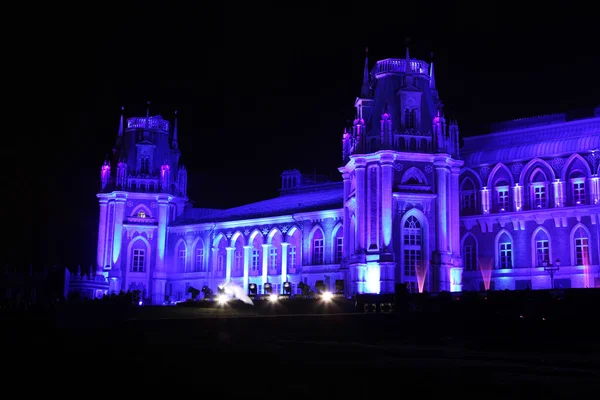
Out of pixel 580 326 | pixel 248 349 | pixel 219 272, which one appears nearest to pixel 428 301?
pixel 580 326

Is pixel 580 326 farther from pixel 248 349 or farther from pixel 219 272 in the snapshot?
pixel 219 272

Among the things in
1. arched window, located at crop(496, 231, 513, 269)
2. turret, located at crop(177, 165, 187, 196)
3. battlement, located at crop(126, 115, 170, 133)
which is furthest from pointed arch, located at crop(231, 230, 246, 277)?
arched window, located at crop(496, 231, 513, 269)

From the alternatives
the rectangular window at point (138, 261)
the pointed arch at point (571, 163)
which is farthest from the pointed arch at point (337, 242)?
the rectangular window at point (138, 261)

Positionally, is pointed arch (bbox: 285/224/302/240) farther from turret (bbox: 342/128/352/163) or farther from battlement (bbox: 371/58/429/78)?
battlement (bbox: 371/58/429/78)

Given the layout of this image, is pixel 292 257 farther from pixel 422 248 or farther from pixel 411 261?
pixel 422 248

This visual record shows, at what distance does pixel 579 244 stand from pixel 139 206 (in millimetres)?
45969

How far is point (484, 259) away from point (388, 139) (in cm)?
1306

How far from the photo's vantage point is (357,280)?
55969 mm

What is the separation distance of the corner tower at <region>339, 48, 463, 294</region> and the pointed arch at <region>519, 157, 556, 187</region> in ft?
16.9

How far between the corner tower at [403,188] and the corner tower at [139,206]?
89.8ft

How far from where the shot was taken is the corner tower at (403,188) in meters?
55.8

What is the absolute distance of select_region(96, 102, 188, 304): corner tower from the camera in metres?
78.7

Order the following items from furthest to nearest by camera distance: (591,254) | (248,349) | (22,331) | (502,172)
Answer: (502,172), (591,254), (22,331), (248,349)

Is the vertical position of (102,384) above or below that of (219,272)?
below
